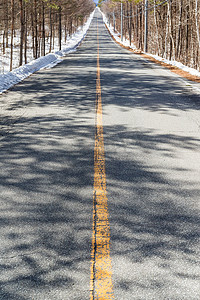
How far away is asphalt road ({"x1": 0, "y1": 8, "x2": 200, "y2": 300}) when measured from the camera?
2779mm

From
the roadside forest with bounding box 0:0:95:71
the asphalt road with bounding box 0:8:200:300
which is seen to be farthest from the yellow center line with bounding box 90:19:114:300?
the roadside forest with bounding box 0:0:95:71

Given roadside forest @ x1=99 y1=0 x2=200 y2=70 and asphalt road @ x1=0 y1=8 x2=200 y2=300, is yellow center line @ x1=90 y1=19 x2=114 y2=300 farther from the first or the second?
roadside forest @ x1=99 y1=0 x2=200 y2=70

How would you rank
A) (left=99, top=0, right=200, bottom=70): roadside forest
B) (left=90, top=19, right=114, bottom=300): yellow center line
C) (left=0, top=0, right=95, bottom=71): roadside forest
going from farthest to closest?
1. (left=99, top=0, right=200, bottom=70): roadside forest
2. (left=0, top=0, right=95, bottom=71): roadside forest
3. (left=90, top=19, right=114, bottom=300): yellow center line

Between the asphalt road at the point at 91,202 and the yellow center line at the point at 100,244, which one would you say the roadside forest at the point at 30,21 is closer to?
the asphalt road at the point at 91,202

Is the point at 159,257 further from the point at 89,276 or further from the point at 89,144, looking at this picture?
the point at 89,144

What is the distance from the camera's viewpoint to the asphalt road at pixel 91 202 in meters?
2.78

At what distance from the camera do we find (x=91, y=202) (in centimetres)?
417

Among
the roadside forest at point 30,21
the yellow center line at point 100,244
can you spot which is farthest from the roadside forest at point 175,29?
the yellow center line at point 100,244

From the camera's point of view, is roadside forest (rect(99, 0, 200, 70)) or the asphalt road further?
roadside forest (rect(99, 0, 200, 70))

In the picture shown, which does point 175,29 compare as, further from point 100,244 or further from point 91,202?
point 100,244

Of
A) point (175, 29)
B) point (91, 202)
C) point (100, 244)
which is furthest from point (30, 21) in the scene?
point (100, 244)

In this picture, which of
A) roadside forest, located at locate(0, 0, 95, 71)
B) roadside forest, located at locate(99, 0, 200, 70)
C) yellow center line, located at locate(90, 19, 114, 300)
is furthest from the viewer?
roadside forest, located at locate(99, 0, 200, 70)

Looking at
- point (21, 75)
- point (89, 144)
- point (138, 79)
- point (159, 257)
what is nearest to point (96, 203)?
point (159, 257)

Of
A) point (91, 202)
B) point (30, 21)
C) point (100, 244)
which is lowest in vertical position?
point (100, 244)
